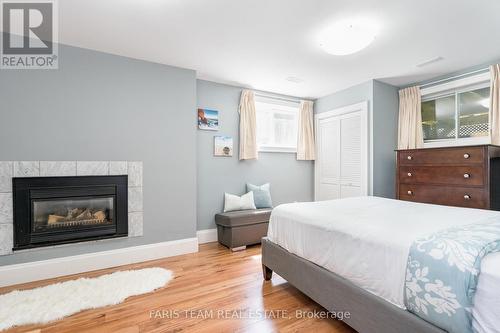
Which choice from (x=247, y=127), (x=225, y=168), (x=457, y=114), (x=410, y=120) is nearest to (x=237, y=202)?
(x=225, y=168)

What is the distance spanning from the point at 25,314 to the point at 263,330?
1.87 m

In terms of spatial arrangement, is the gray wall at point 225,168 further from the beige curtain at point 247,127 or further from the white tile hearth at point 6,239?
the white tile hearth at point 6,239

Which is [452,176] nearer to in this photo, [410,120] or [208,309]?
[410,120]

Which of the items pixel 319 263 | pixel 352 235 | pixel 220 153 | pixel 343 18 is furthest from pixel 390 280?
pixel 220 153

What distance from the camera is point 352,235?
149 centimetres

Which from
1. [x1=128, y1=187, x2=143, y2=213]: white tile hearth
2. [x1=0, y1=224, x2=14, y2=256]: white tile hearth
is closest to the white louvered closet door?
[x1=128, y1=187, x2=143, y2=213]: white tile hearth

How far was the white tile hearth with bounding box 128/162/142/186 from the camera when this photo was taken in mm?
2891

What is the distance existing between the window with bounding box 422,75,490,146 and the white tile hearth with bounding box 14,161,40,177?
517 cm

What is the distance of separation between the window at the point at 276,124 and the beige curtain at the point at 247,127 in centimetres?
25

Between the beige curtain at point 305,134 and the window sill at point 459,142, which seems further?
the beige curtain at point 305,134

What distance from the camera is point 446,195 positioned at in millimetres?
2777

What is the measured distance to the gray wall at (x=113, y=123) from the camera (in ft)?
Result: 7.92

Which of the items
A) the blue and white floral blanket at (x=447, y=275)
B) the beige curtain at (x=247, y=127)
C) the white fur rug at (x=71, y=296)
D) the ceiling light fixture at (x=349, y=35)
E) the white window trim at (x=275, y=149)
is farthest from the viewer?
the white window trim at (x=275, y=149)

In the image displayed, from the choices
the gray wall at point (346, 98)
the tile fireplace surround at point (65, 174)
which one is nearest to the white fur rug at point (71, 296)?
the tile fireplace surround at point (65, 174)
